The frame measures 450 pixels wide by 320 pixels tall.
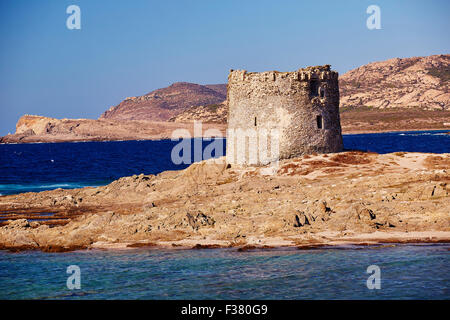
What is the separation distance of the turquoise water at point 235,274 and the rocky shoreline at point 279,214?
3.89 ft

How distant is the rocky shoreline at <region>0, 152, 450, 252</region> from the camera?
61.1ft

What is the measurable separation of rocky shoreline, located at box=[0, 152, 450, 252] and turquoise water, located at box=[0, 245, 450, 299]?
1186 millimetres

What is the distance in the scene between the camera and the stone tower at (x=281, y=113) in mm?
30375

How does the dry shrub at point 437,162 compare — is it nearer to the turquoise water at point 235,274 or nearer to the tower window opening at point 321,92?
the tower window opening at point 321,92

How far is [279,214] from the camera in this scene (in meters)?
20.4

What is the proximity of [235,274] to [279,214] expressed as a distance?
5630 millimetres

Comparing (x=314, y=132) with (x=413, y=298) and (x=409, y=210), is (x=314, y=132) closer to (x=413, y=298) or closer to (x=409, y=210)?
(x=409, y=210)

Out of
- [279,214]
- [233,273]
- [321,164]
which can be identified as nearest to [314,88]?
[321,164]

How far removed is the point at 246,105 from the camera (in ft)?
102

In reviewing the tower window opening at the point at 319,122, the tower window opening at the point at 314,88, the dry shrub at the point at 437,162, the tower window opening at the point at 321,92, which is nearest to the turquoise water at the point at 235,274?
the dry shrub at the point at 437,162

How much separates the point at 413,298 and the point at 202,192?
631 inches

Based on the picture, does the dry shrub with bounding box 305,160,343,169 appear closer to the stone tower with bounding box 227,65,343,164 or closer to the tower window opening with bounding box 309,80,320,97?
the stone tower with bounding box 227,65,343,164

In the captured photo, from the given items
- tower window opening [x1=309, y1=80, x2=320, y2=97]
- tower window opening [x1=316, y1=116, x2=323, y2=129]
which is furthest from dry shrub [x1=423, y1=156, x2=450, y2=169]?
tower window opening [x1=309, y1=80, x2=320, y2=97]
